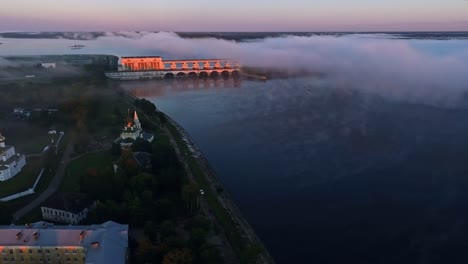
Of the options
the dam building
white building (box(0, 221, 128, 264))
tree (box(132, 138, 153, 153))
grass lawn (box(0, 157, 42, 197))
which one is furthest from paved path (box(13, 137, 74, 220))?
the dam building

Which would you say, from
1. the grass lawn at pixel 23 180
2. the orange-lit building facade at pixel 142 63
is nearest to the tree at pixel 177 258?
the grass lawn at pixel 23 180

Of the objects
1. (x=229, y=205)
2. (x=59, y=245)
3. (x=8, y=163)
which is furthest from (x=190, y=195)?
(x=8, y=163)

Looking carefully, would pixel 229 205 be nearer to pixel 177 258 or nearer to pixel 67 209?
pixel 177 258

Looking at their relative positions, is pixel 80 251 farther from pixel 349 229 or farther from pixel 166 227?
pixel 349 229

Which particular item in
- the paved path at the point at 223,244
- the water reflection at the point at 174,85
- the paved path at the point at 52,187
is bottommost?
the paved path at the point at 223,244

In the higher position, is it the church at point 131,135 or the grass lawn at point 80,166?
the church at point 131,135

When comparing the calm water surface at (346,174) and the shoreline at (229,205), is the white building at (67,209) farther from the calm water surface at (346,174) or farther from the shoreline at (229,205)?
the calm water surface at (346,174)

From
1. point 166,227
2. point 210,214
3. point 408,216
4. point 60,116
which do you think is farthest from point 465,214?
point 60,116
